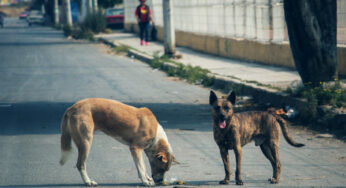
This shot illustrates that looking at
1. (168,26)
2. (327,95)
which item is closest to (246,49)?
(168,26)

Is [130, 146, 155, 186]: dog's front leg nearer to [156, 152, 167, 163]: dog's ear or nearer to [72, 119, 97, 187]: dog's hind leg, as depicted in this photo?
[156, 152, 167, 163]: dog's ear

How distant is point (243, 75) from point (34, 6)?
362ft

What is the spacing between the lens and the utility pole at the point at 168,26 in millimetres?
17859

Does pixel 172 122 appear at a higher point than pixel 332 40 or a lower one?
lower

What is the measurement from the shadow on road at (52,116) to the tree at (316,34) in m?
1.85

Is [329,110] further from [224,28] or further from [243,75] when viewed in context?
[224,28]

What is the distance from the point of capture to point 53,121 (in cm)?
924

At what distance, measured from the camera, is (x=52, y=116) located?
965 cm

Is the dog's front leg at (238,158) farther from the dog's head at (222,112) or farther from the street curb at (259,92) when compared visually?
the street curb at (259,92)

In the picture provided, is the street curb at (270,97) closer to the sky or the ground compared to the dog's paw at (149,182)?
closer to the ground

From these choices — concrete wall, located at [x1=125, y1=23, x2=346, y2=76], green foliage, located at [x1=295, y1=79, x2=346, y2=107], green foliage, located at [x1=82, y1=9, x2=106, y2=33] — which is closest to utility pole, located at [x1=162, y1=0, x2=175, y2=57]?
concrete wall, located at [x1=125, y1=23, x2=346, y2=76]

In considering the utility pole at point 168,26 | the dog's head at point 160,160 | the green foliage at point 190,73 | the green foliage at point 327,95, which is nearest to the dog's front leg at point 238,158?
the dog's head at point 160,160

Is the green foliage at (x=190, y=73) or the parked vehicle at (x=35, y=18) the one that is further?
the parked vehicle at (x=35, y=18)

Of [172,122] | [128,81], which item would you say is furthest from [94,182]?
[128,81]
